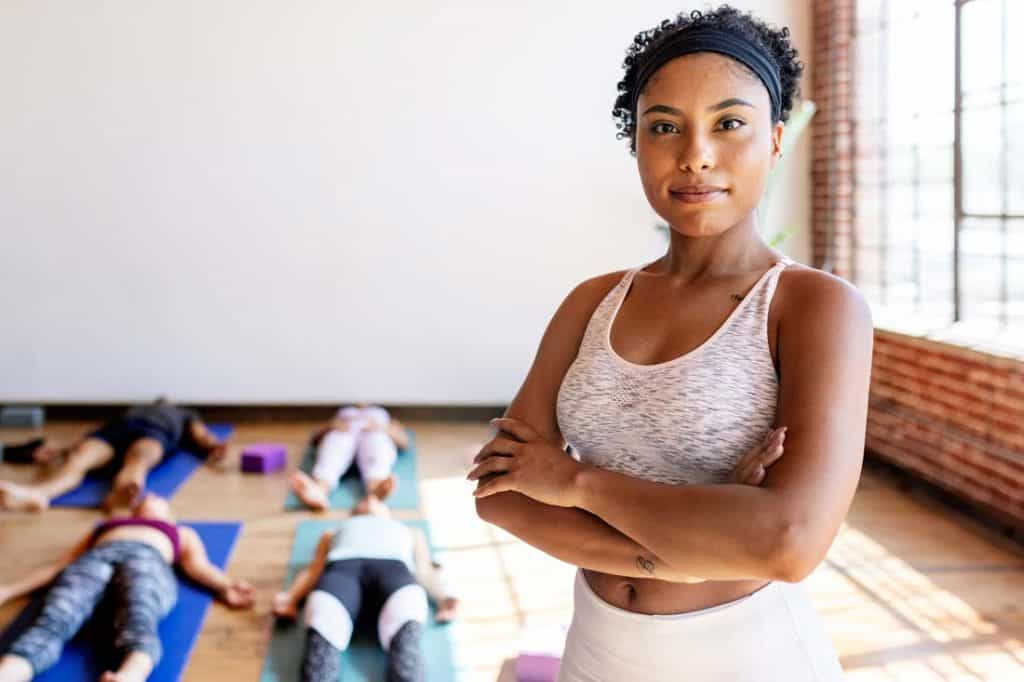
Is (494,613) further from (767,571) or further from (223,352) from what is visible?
(223,352)

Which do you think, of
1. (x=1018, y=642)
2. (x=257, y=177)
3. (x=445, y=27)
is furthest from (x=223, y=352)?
(x=1018, y=642)

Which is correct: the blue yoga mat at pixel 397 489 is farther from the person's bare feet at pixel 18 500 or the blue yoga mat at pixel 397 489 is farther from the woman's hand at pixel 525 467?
the woman's hand at pixel 525 467

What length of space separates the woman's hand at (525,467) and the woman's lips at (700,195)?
1.10 feet

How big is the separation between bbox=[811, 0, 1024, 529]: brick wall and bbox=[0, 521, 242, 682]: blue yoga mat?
3005 millimetres

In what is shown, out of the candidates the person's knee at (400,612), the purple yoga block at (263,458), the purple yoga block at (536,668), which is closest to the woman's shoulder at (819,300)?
the purple yoga block at (536,668)

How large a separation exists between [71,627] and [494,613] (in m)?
1.25

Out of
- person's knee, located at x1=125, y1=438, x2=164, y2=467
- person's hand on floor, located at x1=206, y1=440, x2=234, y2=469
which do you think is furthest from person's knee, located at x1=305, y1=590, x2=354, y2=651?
person's hand on floor, located at x1=206, y1=440, x2=234, y2=469

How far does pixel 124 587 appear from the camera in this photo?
2.98m

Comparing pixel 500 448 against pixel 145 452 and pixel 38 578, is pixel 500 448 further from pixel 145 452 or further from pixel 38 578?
pixel 145 452

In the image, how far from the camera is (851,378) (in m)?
1.08

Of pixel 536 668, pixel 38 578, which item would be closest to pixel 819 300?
pixel 536 668

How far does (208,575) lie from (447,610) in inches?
33.2

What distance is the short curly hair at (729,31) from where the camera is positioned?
46.9 inches

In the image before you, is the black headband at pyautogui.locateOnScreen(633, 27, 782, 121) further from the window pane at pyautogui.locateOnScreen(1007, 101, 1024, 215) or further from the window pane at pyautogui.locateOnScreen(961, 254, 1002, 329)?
the window pane at pyautogui.locateOnScreen(961, 254, 1002, 329)
